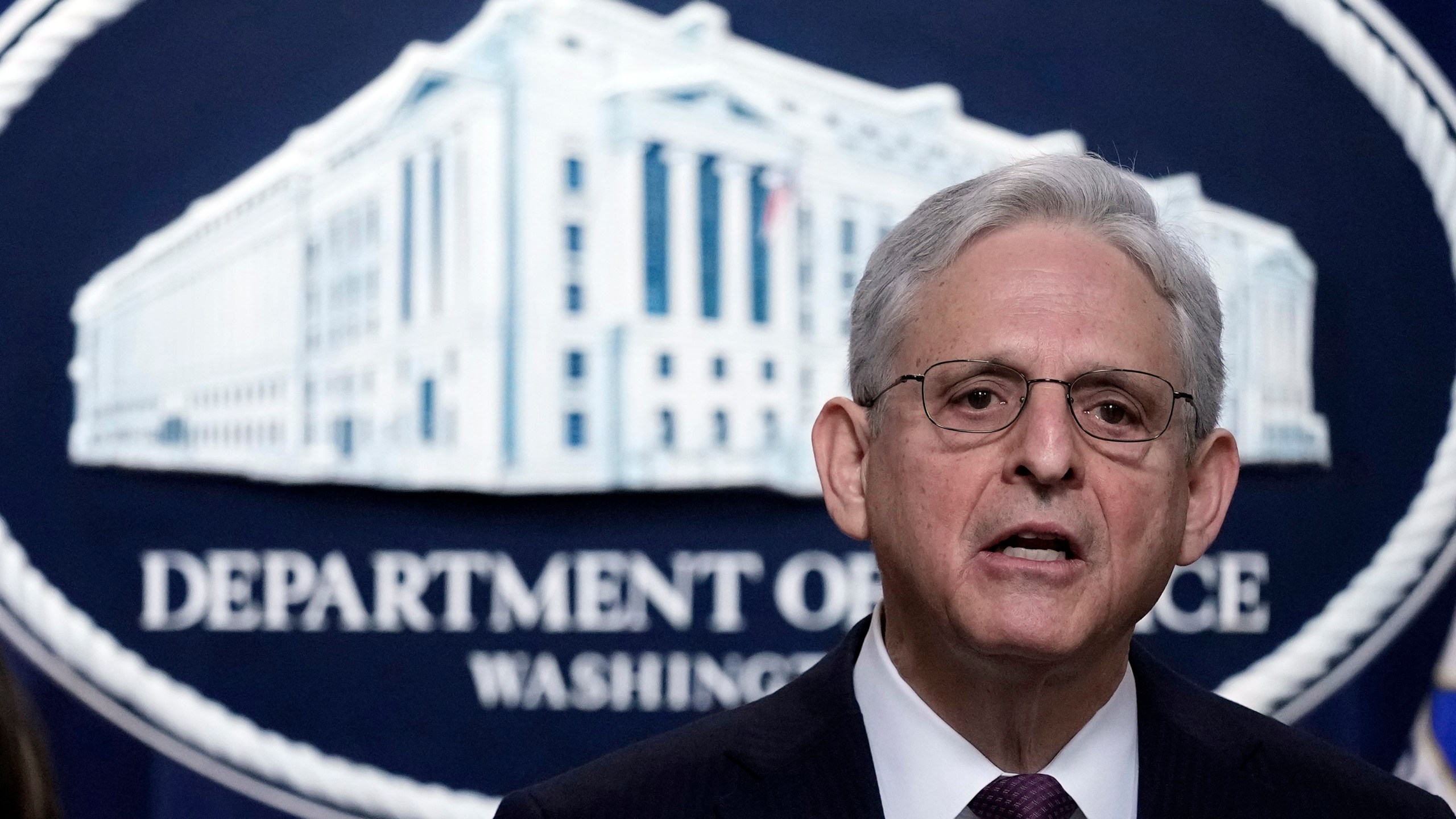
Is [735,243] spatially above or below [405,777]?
above

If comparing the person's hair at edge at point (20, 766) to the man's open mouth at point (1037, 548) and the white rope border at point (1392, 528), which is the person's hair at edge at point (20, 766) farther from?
the white rope border at point (1392, 528)

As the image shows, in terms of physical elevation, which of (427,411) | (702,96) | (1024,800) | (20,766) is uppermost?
(702,96)

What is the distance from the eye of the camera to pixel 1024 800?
1.19 m

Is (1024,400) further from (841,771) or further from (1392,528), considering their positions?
(1392,528)

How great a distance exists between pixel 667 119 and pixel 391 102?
446 mm

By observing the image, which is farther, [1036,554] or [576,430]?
[576,430]

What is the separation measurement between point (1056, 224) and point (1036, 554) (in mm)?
325

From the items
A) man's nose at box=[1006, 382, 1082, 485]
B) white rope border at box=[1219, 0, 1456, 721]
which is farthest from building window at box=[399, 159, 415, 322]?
white rope border at box=[1219, 0, 1456, 721]

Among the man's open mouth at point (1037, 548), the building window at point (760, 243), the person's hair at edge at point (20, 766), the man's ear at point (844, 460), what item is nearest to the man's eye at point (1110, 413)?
the man's open mouth at point (1037, 548)

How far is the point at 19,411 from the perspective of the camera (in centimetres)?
206

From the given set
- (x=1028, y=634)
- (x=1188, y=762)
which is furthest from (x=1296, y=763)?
(x=1028, y=634)

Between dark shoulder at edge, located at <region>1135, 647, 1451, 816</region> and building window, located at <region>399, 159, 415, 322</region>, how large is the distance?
4.23ft

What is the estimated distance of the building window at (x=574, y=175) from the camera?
6.75 feet

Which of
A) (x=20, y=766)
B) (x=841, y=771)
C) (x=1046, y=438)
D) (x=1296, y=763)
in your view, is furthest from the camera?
(x=1296, y=763)
